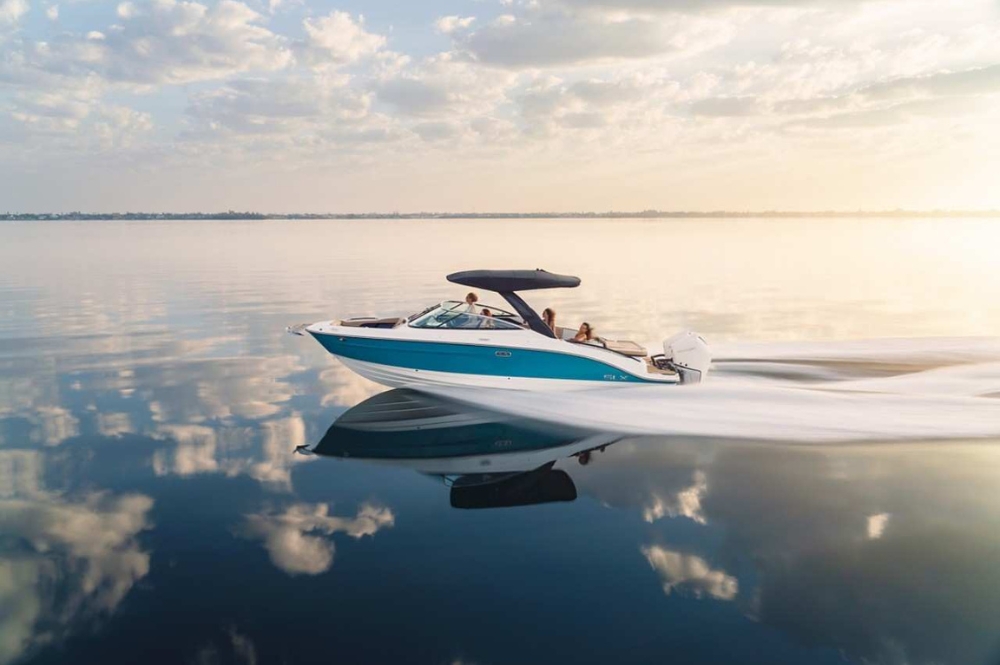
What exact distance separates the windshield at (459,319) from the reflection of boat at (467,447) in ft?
5.96

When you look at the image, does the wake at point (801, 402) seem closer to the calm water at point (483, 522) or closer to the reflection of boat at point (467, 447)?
the calm water at point (483, 522)

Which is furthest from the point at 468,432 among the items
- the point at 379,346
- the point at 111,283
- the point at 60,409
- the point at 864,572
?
the point at 111,283

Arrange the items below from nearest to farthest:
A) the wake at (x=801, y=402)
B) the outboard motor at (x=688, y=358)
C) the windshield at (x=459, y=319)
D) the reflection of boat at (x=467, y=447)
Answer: the reflection of boat at (x=467, y=447) → the wake at (x=801, y=402) → the windshield at (x=459, y=319) → the outboard motor at (x=688, y=358)

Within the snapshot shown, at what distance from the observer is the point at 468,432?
43.9 ft

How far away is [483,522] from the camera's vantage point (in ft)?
30.3

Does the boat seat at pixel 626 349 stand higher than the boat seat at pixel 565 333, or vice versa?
the boat seat at pixel 565 333

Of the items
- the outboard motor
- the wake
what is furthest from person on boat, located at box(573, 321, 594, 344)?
the outboard motor

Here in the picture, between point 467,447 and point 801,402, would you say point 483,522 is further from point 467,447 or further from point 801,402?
point 801,402

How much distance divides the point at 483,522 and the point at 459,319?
685cm

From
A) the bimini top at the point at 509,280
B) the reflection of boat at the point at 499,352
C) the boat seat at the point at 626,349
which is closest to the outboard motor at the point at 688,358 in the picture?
the reflection of boat at the point at 499,352

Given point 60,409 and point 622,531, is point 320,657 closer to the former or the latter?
point 622,531

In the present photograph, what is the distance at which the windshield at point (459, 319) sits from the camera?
50.6 feet

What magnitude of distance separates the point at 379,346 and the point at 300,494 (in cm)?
582

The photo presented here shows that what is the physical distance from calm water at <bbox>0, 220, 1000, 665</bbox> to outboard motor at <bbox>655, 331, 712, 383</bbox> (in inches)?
55.9
